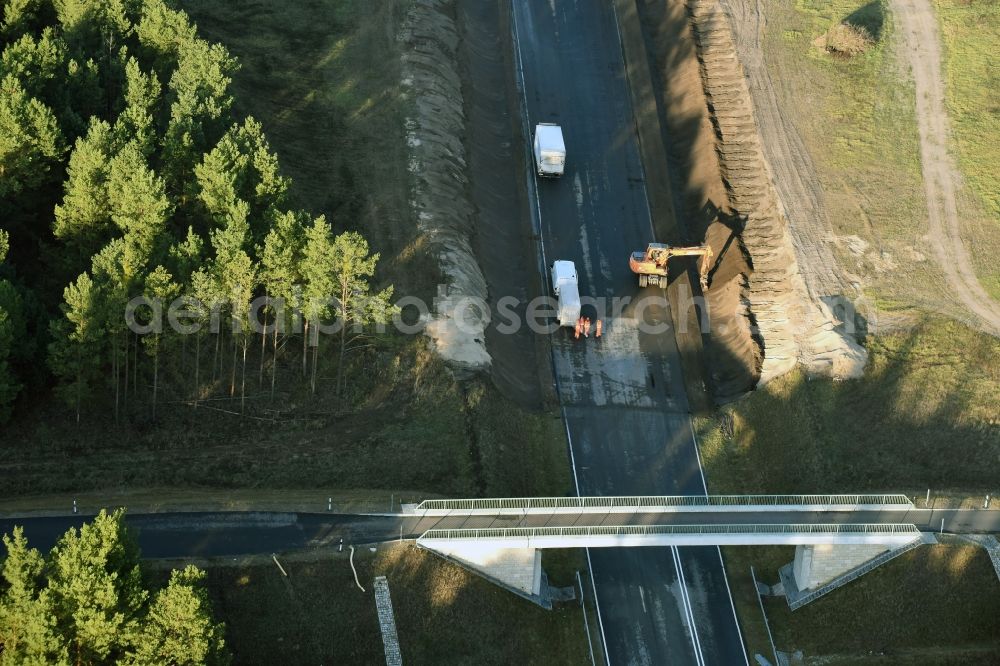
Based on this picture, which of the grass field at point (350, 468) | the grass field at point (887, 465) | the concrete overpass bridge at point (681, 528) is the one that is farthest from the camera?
the grass field at point (887, 465)

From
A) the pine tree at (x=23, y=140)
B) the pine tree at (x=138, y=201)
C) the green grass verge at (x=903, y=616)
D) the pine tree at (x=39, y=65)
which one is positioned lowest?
the green grass verge at (x=903, y=616)

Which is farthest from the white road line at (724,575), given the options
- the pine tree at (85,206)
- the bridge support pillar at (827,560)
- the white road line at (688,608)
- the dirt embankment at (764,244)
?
the pine tree at (85,206)

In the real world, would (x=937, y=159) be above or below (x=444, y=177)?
below

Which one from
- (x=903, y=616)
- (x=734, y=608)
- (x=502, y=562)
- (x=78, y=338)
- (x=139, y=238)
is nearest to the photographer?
(x=502, y=562)

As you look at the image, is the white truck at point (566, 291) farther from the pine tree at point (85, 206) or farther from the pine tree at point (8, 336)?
the pine tree at point (8, 336)

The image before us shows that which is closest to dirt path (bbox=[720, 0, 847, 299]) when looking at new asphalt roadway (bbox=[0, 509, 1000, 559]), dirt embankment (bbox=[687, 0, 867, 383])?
dirt embankment (bbox=[687, 0, 867, 383])

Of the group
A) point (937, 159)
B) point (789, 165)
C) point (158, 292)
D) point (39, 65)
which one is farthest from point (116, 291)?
point (937, 159)

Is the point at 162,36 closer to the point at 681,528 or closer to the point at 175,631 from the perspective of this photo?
the point at 175,631
